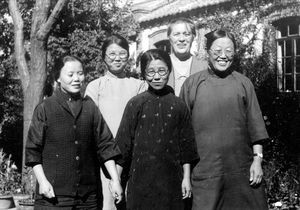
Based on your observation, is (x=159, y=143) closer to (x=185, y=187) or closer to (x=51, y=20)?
(x=185, y=187)

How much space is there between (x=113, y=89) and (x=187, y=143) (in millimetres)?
936

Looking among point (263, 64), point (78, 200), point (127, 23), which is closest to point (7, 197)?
point (78, 200)

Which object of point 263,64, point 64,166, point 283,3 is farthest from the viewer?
point 283,3

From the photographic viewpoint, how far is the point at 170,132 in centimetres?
409

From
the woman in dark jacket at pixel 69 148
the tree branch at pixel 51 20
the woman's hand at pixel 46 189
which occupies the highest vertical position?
the tree branch at pixel 51 20

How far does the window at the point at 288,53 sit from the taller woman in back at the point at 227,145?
793cm

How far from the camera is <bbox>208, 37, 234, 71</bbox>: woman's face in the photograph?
13.9 ft

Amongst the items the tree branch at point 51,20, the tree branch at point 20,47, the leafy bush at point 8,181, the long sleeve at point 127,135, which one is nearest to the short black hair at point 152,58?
the long sleeve at point 127,135

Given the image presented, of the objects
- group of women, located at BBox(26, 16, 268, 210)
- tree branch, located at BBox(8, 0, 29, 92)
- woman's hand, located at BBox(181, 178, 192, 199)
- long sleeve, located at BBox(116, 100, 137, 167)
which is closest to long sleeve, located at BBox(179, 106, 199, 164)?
group of women, located at BBox(26, 16, 268, 210)

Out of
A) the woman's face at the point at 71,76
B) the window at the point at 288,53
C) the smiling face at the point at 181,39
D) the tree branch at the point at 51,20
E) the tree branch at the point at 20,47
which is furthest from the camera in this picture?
the window at the point at 288,53

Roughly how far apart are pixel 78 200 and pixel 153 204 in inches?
22.8

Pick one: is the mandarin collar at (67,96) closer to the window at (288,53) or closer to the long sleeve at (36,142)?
the long sleeve at (36,142)

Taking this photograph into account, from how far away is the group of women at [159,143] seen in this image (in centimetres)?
388

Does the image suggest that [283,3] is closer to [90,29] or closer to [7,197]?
[90,29]
